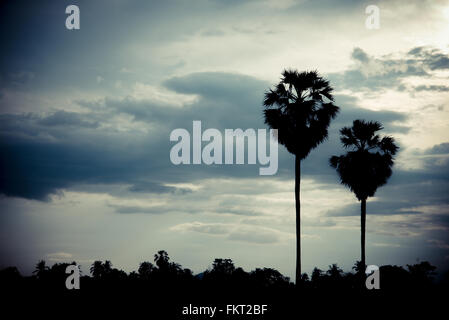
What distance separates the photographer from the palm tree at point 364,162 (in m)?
45.5

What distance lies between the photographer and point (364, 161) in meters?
45.9

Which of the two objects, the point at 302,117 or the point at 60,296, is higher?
the point at 302,117

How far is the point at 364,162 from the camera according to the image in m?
45.9

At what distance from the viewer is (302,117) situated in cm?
3888

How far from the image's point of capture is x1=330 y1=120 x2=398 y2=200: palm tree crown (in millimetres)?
45531

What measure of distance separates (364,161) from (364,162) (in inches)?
4.2

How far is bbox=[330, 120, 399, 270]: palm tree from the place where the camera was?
149 feet

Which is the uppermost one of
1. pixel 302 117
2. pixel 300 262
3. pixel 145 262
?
pixel 302 117

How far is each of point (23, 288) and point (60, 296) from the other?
6470 mm
